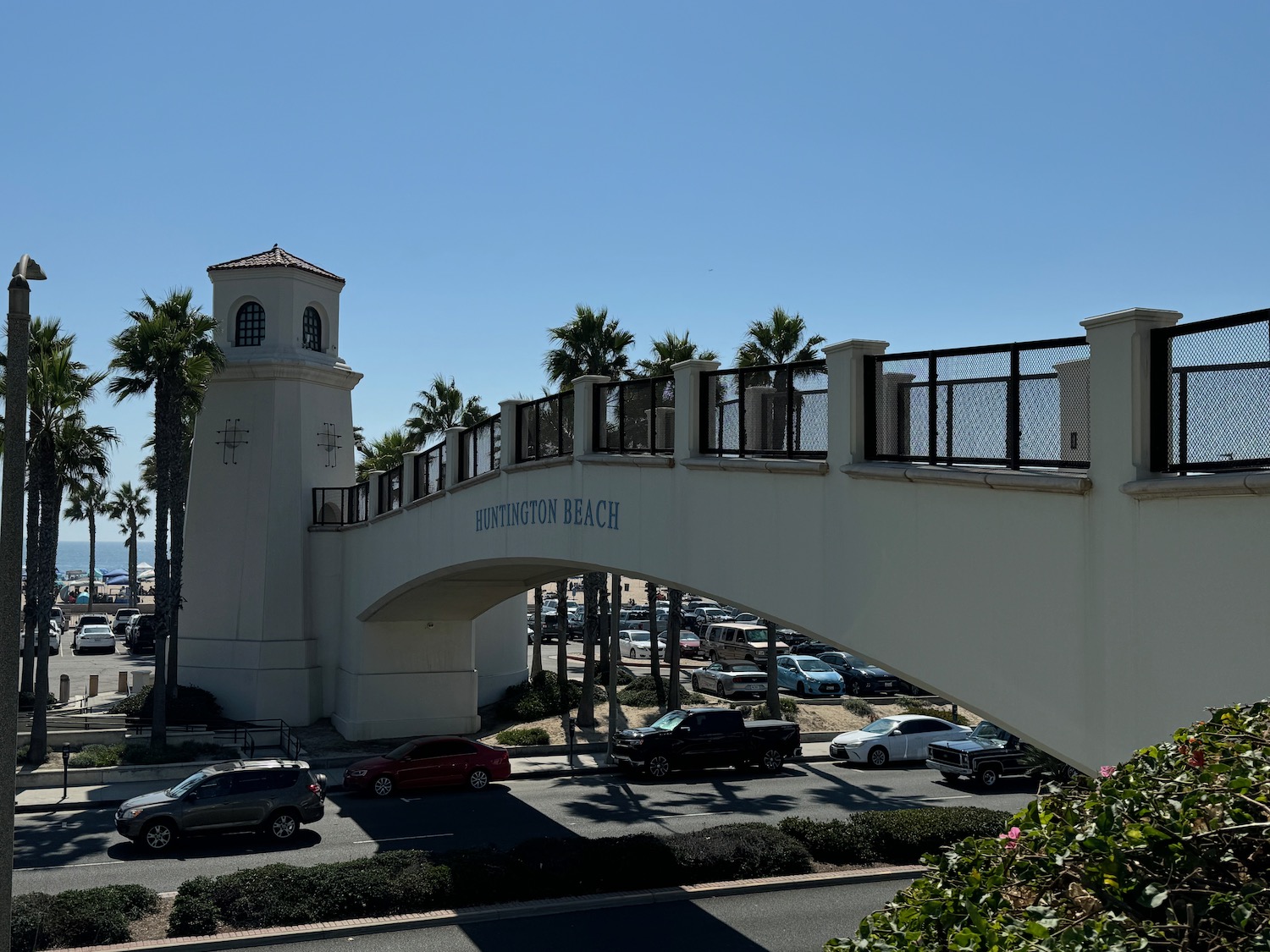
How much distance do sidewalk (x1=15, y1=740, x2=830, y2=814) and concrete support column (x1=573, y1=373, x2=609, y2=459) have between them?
1302 cm

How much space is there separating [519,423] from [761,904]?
9.53 meters

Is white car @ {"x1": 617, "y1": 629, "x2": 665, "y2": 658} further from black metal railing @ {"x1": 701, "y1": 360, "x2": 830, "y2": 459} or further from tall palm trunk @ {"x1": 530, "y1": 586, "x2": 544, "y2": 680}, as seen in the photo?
black metal railing @ {"x1": 701, "y1": 360, "x2": 830, "y2": 459}

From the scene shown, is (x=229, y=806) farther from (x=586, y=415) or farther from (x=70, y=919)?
(x=586, y=415)

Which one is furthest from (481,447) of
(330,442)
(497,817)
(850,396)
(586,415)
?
(330,442)

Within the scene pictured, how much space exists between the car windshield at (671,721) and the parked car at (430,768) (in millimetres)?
4103

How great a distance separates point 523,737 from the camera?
32781 mm

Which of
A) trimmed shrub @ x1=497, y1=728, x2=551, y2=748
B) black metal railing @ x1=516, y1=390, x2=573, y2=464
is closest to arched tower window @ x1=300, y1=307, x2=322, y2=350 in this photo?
trimmed shrub @ x1=497, y1=728, x2=551, y2=748

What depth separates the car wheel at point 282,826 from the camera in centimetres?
2211

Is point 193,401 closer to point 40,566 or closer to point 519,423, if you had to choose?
point 40,566

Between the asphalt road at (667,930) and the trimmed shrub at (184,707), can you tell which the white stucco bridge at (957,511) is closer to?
the asphalt road at (667,930)

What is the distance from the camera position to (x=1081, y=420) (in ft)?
31.1

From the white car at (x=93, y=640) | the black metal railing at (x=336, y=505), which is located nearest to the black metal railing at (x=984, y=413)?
the black metal railing at (x=336, y=505)

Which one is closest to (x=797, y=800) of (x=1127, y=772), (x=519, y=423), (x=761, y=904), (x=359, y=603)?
(x=761, y=904)

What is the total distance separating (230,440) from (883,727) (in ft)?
70.3
